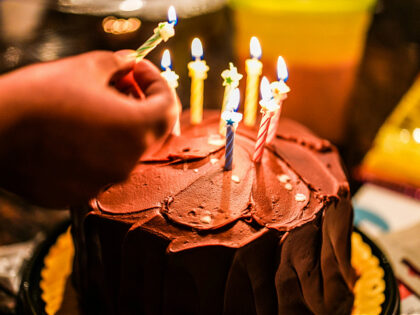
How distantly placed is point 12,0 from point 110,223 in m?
2.67

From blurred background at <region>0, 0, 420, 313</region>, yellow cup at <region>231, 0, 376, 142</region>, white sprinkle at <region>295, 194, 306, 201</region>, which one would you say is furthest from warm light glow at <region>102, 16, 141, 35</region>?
white sprinkle at <region>295, 194, 306, 201</region>

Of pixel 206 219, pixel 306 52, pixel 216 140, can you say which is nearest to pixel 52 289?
pixel 206 219

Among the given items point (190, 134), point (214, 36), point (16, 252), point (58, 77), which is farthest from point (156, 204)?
point (214, 36)

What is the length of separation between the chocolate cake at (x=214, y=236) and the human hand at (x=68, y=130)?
1.11 ft

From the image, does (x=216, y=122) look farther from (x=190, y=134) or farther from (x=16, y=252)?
(x=16, y=252)

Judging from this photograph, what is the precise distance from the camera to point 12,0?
10.7 feet

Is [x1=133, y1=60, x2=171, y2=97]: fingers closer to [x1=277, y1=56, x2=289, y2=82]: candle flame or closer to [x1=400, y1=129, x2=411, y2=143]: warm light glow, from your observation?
[x1=277, y1=56, x2=289, y2=82]: candle flame

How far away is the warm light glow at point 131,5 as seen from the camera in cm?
320

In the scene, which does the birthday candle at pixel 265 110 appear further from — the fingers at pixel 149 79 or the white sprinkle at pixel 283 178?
the fingers at pixel 149 79

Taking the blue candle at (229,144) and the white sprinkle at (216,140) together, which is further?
the white sprinkle at (216,140)

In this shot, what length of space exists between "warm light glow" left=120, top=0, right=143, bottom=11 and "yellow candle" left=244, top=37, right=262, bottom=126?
5.80 feet

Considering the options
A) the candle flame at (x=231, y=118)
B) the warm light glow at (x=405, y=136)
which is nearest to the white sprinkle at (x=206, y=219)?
the candle flame at (x=231, y=118)

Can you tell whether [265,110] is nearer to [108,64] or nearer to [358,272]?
[108,64]

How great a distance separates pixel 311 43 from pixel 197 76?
147 centimetres
